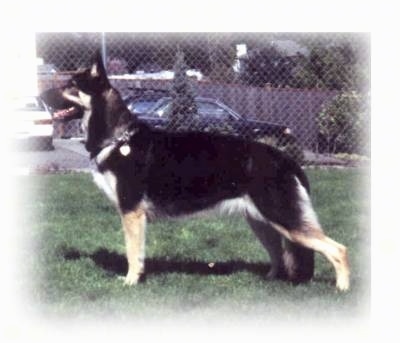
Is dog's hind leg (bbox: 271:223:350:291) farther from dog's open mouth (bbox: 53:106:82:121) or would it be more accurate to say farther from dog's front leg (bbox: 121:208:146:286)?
dog's open mouth (bbox: 53:106:82:121)

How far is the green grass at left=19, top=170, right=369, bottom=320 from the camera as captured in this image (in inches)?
118

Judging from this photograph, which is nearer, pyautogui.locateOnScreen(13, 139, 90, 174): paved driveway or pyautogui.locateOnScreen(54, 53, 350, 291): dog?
pyautogui.locateOnScreen(13, 139, 90, 174): paved driveway

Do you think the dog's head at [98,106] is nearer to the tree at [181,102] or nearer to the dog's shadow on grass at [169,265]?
the tree at [181,102]

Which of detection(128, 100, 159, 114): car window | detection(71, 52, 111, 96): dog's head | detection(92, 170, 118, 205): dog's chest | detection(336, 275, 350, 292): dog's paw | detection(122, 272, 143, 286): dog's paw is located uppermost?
detection(71, 52, 111, 96): dog's head

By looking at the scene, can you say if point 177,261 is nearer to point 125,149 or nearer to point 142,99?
point 125,149

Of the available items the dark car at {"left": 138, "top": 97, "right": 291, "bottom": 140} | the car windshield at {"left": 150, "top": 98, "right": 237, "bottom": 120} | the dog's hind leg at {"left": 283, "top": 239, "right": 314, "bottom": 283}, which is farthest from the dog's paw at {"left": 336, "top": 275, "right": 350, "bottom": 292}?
the car windshield at {"left": 150, "top": 98, "right": 237, "bottom": 120}

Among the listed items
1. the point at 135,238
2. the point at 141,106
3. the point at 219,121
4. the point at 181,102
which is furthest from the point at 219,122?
the point at 135,238

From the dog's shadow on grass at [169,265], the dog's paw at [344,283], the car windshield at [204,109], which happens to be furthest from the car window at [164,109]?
the dog's paw at [344,283]

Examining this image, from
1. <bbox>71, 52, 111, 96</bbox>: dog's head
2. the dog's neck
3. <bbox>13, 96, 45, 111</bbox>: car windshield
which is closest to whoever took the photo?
<bbox>13, 96, 45, 111</bbox>: car windshield

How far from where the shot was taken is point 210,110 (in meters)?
3.14
